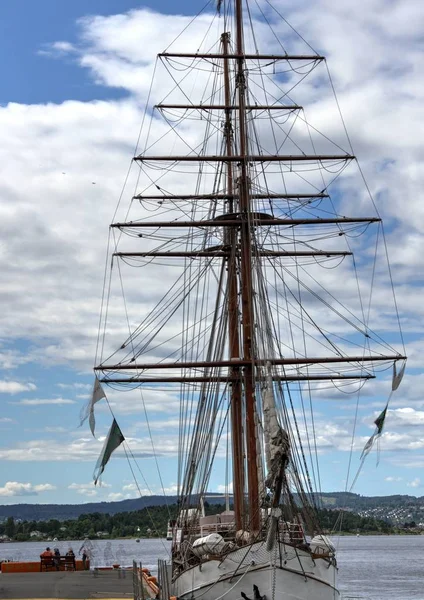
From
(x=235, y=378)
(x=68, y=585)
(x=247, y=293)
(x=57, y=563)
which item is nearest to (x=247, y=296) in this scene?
(x=247, y=293)

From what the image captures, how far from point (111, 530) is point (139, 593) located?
16439 centimetres

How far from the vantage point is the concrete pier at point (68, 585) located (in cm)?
3052

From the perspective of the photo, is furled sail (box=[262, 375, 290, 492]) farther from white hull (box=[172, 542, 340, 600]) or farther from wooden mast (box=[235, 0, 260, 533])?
wooden mast (box=[235, 0, 260, 533])

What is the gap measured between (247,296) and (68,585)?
35.8 feet

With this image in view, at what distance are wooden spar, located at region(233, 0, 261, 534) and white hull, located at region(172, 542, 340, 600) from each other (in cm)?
128

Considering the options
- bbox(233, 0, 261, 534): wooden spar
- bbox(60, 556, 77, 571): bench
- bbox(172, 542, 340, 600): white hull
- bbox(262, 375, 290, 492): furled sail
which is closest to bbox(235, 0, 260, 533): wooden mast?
bbox(233, 0, 261, 534): wooden spar

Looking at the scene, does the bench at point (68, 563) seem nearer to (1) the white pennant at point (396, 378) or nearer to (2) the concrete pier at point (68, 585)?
(2) the concrete pier at point (68, 585)

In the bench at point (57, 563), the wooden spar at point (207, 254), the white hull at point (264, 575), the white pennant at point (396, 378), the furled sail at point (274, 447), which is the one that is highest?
the wooden spar at point (207, 254)

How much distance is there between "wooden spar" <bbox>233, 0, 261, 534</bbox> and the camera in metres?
33.2

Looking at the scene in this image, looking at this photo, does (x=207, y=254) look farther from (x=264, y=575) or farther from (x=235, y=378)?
(x=264, y=575)

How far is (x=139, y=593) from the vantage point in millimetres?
27625

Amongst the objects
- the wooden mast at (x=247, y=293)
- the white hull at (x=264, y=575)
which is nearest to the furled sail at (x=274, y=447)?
the white hull at (x=264, y=575)

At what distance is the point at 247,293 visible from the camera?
37281mm

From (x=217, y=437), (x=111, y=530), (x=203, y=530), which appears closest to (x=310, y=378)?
(x=217, y=437)
